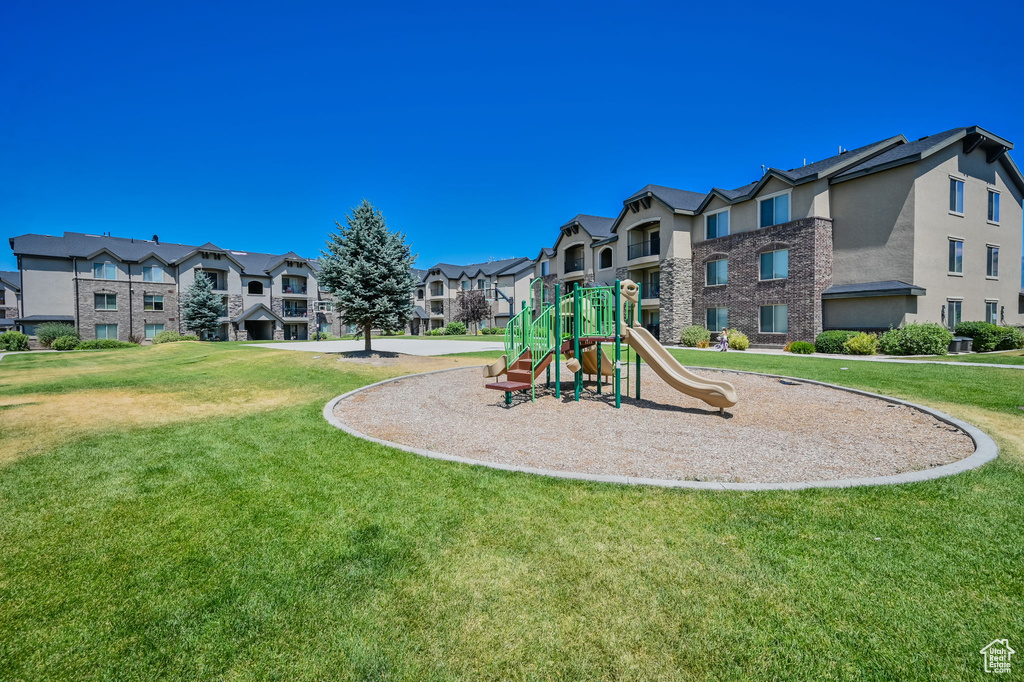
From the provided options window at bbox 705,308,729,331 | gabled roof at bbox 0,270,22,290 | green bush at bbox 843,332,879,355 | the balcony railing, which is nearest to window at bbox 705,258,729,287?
window at bbox 705,308,729,331

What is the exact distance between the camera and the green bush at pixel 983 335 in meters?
21.9

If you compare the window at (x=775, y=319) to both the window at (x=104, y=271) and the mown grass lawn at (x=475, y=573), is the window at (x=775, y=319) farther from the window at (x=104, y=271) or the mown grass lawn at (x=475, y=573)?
the window at (x=104, y=271)

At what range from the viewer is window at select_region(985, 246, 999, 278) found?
26.3m

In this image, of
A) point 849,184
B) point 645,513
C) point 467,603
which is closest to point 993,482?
point 645,513

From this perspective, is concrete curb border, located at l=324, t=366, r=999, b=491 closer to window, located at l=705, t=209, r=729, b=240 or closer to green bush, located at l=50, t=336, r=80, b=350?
window, located at l=705, t=209, r=729, b=240

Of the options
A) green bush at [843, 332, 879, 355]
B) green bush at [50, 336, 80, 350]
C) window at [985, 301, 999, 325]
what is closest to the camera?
green bush at [843, 332, 879, 355]

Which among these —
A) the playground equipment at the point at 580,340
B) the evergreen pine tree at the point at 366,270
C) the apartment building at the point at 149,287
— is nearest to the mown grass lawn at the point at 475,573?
the playground equipment at the point at 580,340

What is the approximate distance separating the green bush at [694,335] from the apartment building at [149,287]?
141 feet

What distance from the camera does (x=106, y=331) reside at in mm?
42469

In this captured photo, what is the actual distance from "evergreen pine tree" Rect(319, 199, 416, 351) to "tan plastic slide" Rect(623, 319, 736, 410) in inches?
537

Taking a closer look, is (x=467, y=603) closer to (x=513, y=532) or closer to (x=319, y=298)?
(x=513, y=532)

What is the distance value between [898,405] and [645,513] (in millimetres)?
8465

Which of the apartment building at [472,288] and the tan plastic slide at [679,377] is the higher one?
the apartment building at [472,288]

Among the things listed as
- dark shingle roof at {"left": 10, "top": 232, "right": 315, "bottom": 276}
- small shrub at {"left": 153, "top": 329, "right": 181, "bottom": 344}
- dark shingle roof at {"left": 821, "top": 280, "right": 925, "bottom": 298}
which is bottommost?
small shrub at {"left": 153, "top": 329, "right": 181, "bottom": 344}
